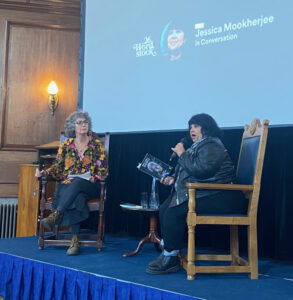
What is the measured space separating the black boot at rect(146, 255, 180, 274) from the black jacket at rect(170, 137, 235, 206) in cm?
32

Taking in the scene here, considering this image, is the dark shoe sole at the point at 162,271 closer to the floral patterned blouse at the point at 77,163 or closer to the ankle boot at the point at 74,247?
the ankle boot at the point at 74,247

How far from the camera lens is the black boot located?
2.37m

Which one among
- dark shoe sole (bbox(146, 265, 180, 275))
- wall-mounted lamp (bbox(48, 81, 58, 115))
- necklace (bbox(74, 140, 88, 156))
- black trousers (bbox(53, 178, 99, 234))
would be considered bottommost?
dark shoe sole (bbox(146, 265, 180, 275))

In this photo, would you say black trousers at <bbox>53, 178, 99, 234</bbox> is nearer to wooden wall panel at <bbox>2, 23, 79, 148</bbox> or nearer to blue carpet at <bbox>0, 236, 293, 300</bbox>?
blue carpet at <bbox>0, 236, 293, 300</bbox>

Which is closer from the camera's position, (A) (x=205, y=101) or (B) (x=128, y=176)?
(A) (x=205, y=101)

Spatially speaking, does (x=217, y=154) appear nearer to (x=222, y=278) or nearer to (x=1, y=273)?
(x=222, y=278)

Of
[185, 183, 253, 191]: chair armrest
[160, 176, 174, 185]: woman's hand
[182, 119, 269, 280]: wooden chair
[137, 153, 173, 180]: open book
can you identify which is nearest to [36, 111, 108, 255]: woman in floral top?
[137, 153, 173, 180]: open book

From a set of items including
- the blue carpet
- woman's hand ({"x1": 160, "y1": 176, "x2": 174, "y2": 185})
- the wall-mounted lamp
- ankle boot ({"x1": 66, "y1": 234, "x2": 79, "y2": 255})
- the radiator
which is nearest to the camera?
the blue carpet

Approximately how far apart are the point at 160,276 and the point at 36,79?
10.5 ft

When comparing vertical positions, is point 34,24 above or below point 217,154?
above

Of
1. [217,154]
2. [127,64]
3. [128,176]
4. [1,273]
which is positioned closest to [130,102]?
[127,64]

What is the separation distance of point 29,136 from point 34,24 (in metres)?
1.27

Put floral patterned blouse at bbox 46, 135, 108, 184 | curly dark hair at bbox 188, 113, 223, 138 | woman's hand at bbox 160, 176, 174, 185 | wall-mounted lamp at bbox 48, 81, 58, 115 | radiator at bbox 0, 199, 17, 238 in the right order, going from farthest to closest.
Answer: wall-mounted lamp at bbox 48, 81, 58, 115 < radiator at bbox 0, 199, 17, 238 < floral patterned blouse at bbox 46, 135, 108, 184 < woman's hand at bbox 160, 176, 174, 185 < curly dark hair at bbox 188, 113, 223, 138

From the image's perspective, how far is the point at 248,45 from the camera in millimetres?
2992
